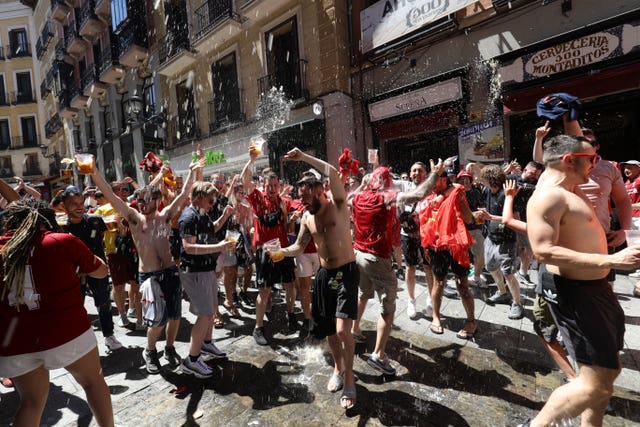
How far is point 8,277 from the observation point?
193cm

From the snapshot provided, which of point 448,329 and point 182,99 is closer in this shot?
point 448,329

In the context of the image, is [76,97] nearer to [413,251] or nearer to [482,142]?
[482,142]

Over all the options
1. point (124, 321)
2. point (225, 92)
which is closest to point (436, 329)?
point (124, 321)

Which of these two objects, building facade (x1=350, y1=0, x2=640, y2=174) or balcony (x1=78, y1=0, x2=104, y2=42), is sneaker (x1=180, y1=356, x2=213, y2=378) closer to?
building facade (x1=350, y1=0, x2=640, y2=174)

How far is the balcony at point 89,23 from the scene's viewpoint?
20.1 m

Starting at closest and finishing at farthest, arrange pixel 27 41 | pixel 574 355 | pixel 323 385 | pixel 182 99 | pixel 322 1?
pixel 574 355
pixel 323 385
pixel 322 1
pixel 182 99
pixel 27 41

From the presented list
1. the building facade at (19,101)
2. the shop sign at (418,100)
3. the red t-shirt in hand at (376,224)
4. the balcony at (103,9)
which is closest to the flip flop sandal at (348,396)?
the red t-shirt in hand at (376,224)

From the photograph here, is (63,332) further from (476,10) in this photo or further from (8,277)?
(476,10)

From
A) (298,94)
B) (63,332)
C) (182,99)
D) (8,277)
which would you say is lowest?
(63,332)

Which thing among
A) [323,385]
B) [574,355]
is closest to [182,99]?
[323,385]

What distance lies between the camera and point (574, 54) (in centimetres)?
697

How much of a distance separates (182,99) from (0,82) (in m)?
28.8

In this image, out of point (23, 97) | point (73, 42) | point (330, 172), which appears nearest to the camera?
point (330, 172)

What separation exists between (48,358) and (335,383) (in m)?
2.04
